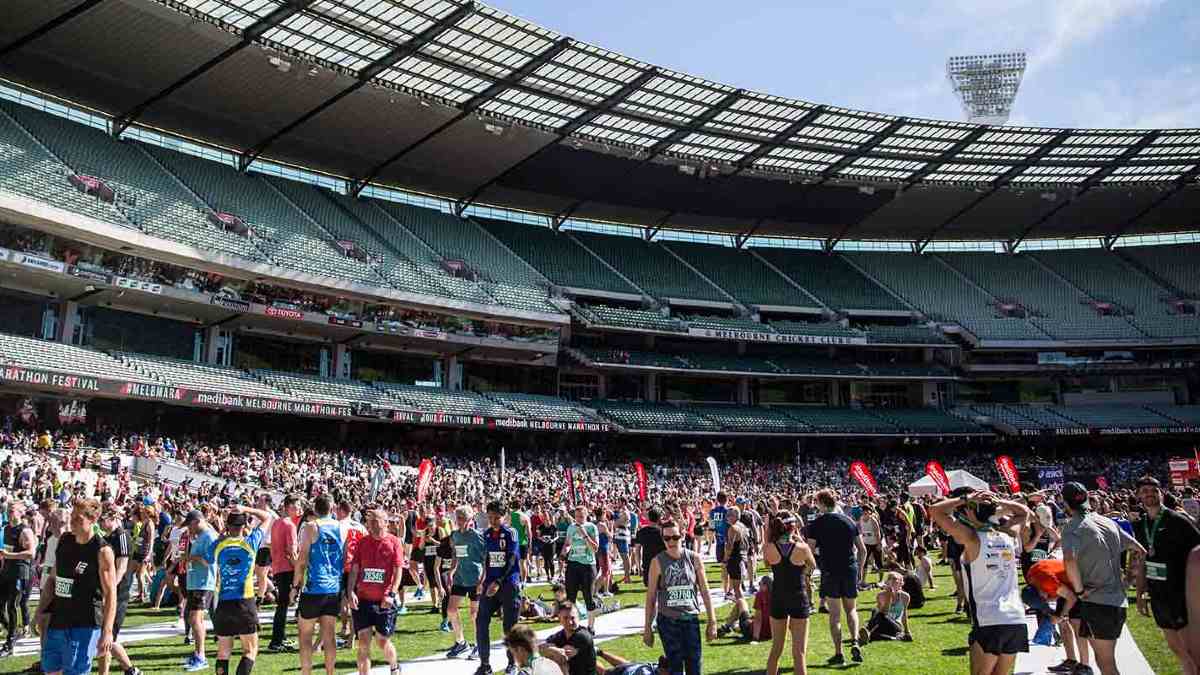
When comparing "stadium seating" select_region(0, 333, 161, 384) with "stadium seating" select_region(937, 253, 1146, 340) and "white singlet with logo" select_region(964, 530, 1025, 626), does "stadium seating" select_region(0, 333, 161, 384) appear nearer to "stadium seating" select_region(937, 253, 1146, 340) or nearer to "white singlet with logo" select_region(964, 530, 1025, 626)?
"white singlet with logo" select_region(964, 530, 1025, 626)

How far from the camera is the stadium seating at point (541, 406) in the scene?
46.2m

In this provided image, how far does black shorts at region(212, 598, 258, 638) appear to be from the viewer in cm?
838

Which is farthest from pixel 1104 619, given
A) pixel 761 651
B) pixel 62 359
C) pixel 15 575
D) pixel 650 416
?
pixel 650 416

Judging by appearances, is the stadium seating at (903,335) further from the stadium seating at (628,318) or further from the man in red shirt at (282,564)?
the man in red shirt at (282,564)

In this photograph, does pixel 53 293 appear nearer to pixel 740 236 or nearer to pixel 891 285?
pixel 740 236

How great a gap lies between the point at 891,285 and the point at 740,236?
1136 cm

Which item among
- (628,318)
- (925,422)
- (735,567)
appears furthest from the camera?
(925,422)

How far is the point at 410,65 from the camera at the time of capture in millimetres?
38656

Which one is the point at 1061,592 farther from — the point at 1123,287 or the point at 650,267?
the point at 1123,287

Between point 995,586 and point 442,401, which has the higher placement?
point 442,401

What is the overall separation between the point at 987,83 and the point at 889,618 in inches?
2354

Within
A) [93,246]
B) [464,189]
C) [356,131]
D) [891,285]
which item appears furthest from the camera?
[891,285]

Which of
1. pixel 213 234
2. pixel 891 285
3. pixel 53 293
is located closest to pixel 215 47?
pixel 213 234

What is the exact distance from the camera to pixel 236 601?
8.47m
